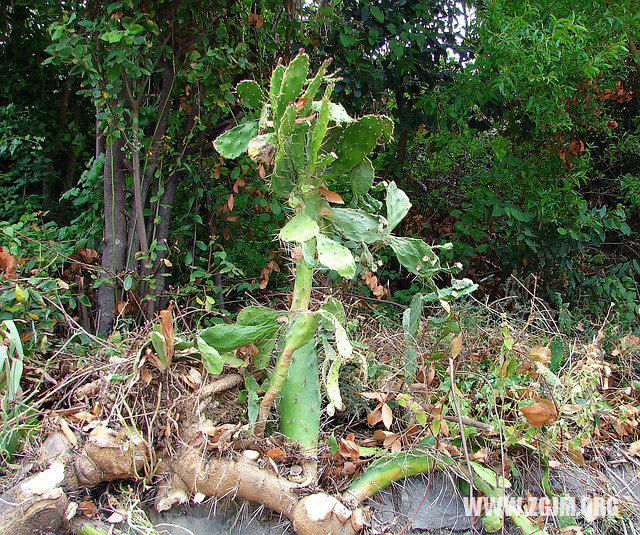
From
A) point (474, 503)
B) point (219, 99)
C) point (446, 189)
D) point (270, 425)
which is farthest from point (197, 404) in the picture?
point (446, 189)

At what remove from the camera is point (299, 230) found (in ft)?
5.28

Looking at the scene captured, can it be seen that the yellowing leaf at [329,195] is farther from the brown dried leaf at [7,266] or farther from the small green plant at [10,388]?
the brown dried leaf at [7,266]

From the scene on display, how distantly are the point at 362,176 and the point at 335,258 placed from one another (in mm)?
508

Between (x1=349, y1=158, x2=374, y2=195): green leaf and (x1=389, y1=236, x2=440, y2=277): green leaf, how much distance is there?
22 centimetres

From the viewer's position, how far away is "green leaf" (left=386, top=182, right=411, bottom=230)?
1.92 m

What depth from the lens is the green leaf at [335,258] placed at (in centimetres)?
154

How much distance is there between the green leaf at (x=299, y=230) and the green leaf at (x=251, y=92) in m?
0.51

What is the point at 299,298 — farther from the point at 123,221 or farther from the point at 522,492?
the point at 123,221

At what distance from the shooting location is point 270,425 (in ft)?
6.29

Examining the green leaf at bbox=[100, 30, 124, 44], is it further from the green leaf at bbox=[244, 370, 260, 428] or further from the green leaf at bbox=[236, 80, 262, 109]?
the green leaf at bbox=[244, 370, 260, 428]

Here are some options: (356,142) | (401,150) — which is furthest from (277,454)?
(401,150)

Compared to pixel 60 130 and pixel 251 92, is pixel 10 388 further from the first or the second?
pixel 60 130

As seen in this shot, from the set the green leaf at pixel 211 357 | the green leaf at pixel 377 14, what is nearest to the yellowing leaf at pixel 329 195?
the green leaf at pixel 211 357

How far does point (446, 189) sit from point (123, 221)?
243 cm
